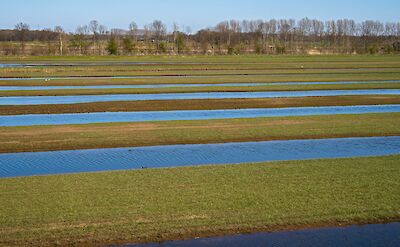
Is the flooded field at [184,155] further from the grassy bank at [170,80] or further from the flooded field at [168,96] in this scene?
the grassy bank at [170,80]

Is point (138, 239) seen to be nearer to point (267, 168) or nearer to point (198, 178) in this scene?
point (198, 178)

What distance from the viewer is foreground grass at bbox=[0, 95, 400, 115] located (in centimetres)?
3265

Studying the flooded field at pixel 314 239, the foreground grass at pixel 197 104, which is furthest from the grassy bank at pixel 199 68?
the flooded field at pixel 314 239

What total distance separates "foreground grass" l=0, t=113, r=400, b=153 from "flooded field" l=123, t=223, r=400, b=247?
35.9 ft

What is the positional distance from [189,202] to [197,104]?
21681 mm

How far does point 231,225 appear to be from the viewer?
12.2 meters

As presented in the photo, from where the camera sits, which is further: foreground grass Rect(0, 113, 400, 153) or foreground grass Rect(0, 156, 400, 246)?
foreground grass Rect(0, 113, 400, 153)

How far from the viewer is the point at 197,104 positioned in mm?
35156

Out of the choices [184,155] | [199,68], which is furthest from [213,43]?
[184,155]

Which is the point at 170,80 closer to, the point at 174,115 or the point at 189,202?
the point at 174,115

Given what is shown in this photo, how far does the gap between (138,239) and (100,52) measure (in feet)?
394

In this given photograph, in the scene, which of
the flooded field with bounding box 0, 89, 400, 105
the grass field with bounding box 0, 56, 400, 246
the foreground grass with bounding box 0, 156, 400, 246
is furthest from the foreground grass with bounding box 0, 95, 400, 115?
the foreground grass with bounding box 0, 156, 400, 246

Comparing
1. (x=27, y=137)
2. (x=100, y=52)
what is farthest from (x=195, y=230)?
(x=100, y=52)

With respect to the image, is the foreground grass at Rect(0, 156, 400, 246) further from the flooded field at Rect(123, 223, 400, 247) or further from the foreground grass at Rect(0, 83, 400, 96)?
the foreground grass at Rect(0, 83, 400, 96)
